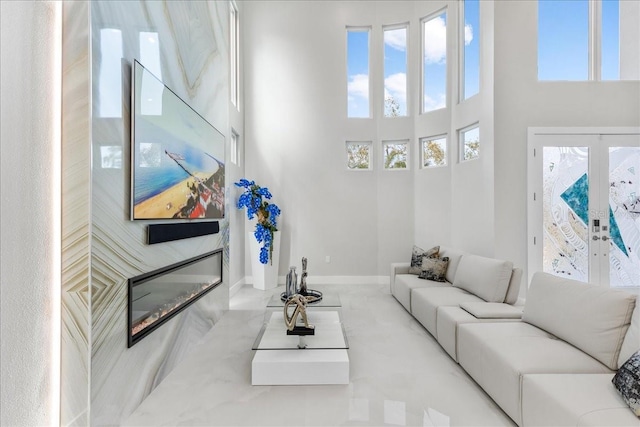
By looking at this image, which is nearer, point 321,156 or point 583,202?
point 583,202

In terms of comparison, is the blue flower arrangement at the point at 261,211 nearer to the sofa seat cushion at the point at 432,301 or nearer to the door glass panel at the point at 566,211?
the sofa seat cushion at the point at 432,301

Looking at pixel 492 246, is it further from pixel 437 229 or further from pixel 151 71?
pixel 151 71

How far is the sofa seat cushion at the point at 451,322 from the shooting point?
2.76m

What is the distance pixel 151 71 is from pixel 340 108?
13.5 feet

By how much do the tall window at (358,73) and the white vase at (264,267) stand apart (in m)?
2.78

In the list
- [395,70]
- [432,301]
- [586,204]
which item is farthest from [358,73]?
[432,301]

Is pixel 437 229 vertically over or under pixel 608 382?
over

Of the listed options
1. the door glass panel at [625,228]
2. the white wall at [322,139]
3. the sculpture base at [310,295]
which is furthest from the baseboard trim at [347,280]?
the door glass panel at [625,228]

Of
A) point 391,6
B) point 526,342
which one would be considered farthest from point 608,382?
point 391,6

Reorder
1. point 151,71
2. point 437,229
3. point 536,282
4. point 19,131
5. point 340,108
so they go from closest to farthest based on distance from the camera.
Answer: point 19,131 → point 151,71 → point 536,282 → point 437,229 → point 340,108

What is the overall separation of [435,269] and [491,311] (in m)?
1.67

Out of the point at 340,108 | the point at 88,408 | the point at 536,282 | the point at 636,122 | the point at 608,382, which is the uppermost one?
the point at 340,108

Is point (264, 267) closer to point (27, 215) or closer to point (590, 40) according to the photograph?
point (27, 215)

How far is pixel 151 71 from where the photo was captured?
2340 mm
